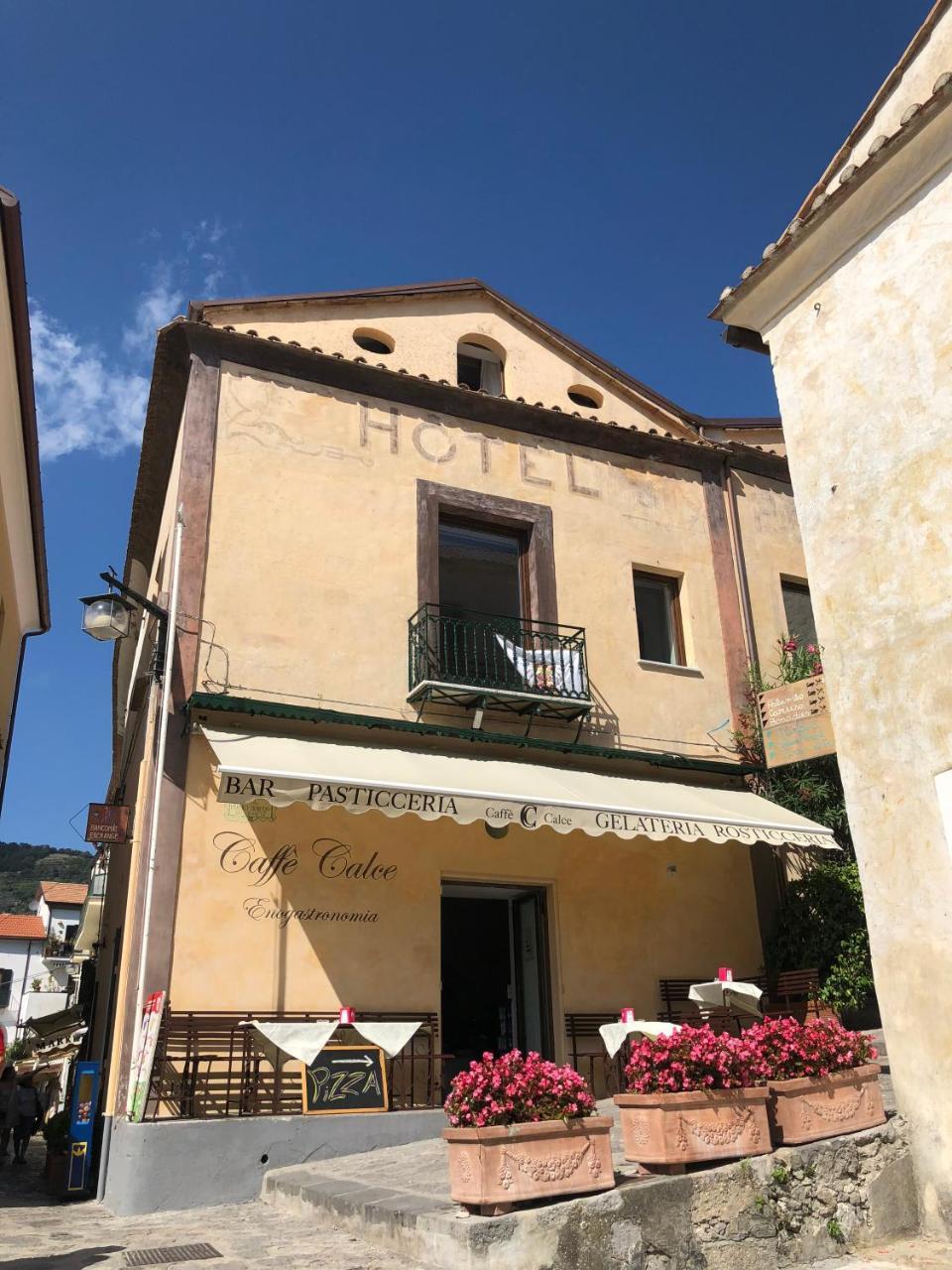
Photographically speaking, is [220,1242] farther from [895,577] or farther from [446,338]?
[446,338]

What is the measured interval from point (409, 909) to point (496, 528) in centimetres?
519

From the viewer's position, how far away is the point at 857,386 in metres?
7.81

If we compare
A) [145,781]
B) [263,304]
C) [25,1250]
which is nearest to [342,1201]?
[25,1250]

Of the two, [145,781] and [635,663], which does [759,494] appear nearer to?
[635,663]

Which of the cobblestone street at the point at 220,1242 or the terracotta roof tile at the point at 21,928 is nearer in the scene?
the cobblestone street at the point at 220,1242

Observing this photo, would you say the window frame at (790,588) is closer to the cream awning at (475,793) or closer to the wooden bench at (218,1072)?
the cream awning at (475,793)

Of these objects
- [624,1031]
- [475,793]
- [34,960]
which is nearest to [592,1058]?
[624,1031]

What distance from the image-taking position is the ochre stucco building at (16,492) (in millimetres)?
8539

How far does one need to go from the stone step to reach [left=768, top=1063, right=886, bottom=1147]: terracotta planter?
0.28 feet

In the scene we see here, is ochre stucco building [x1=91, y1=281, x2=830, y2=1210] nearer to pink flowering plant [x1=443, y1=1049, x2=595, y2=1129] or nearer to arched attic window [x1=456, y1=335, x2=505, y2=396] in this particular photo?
arched attic window [x1=456, y1=335, x2=505, y2=396]

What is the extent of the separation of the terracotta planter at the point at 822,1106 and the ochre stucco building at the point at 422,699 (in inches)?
156

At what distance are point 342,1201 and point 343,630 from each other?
616 centimetres

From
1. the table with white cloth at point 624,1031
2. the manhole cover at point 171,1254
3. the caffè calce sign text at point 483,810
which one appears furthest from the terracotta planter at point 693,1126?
the caffè calce sign text at point 483,810

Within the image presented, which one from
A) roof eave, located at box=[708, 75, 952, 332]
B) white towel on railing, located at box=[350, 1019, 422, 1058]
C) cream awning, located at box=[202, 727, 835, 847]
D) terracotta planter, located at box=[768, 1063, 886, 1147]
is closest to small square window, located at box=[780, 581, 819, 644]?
cream awning, located at box=[202, 727, 835, 847]
